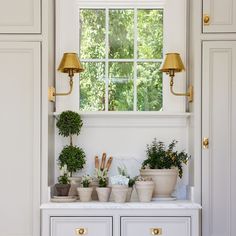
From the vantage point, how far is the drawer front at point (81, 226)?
122 inches

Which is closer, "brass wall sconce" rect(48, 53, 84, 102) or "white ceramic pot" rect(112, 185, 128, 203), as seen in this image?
"white ceramic pot" rect(112, 185, 128, 203)

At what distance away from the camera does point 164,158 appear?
344 cm

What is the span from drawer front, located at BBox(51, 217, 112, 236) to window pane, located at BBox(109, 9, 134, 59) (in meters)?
1.24

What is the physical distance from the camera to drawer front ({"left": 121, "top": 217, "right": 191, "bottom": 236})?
3.10 m

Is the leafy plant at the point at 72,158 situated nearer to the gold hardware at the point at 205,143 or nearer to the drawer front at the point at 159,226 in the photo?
the drawer front at the point at 159,226

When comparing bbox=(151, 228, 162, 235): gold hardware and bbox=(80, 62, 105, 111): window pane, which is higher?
bbox=(80, 62, 105, 111): window pane

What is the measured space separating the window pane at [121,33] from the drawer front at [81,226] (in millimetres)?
1244

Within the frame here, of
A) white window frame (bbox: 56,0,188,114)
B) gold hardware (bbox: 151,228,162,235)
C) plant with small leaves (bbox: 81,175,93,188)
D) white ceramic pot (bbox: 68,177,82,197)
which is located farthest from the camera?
white window frame (bbox: 56,0,188,114)

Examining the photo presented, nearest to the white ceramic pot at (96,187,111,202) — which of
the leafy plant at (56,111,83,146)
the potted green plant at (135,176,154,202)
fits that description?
the potted green plant at (135,176,154,202)

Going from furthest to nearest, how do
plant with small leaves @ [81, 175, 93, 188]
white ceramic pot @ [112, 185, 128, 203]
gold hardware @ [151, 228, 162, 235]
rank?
plant with small leaves @ [81, 175, 93, 188] → white ceramic pot @ [112, 185, 128, 203] → gold hardware @ [151, 228, 162, 235]

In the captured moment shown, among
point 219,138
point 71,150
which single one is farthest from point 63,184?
point 219,138

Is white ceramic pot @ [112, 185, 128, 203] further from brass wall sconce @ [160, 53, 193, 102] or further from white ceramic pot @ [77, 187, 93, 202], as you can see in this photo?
brass wall sconce @ [160, 53, 193, 102]

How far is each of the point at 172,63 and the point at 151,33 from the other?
40 centimetres

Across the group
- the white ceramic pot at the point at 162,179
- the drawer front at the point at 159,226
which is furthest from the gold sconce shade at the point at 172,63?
the drawer front at the point at 159,226
